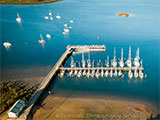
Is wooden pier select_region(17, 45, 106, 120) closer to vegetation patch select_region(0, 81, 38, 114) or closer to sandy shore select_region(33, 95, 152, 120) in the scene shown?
vegetation patch select_region(0, 81, 38, 114)

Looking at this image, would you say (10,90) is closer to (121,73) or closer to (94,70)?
(94,70)

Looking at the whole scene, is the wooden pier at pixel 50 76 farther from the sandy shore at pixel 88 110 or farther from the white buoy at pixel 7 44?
the white buoy at pixel 7 44

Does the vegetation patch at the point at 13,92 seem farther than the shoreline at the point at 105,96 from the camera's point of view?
No

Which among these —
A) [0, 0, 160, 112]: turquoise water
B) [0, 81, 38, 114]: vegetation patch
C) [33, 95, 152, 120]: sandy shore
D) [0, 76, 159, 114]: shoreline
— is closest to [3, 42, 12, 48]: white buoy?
[0, 0, 160, 112]: turquoise water

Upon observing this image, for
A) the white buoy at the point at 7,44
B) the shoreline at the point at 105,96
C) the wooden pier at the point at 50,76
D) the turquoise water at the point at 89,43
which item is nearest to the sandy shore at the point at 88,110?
the shoreline at the point at 105,96

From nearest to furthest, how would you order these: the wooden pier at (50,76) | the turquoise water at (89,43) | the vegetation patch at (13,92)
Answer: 1. the wooden pier at (50,76)
2. the vegetation patch at (13,92)
3. the turquoise water at (89,43)
